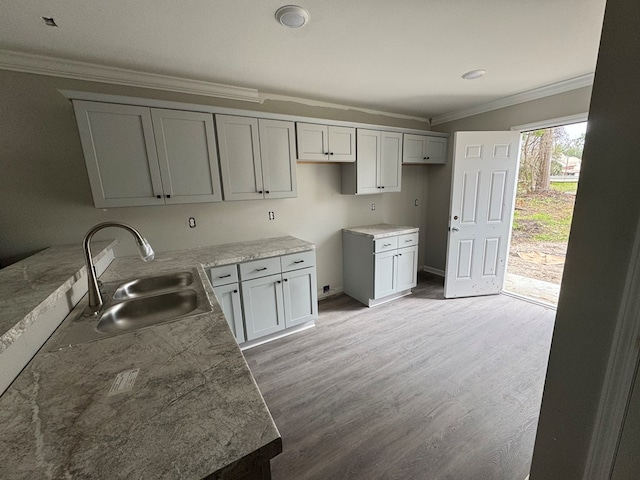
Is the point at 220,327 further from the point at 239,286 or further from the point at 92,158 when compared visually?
the point at 92,158

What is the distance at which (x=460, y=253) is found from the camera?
3.18 metres

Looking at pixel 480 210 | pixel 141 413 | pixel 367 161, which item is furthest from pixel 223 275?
pixel 480 210

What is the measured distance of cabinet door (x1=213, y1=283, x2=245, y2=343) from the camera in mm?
2141

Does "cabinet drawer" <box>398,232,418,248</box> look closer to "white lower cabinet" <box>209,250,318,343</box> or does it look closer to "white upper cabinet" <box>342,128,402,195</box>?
"white upper cabinet" <box>342,128,402,195</box>

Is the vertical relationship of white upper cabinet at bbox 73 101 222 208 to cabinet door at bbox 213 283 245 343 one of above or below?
above

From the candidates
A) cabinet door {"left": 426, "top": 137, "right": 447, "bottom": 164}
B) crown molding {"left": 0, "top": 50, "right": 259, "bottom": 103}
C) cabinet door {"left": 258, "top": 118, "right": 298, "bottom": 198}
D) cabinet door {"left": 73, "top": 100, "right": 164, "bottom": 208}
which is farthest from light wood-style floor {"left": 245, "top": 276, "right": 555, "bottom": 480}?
crown molding {"left": 0, "top": 50, "right": 259, "bottom": 103}

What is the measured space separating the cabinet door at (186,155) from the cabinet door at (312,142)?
0.82 meters

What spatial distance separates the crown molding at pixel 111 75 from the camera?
1.80 metres

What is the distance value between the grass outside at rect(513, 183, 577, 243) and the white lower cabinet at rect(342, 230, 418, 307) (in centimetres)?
305

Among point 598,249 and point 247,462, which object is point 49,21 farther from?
point 598,249

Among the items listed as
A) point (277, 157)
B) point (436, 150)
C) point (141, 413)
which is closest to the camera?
point (141, 413)

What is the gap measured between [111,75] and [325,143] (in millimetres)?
1876

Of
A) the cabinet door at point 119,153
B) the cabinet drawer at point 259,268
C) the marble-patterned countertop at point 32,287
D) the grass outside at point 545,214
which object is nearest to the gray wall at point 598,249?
the marble-patterned countertop at point 32,287

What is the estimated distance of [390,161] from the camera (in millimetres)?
3191
